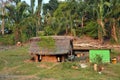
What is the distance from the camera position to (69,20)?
48719 mm

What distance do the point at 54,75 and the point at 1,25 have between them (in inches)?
1292

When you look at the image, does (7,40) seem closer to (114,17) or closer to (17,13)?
(17,13)

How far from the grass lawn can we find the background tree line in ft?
53.3

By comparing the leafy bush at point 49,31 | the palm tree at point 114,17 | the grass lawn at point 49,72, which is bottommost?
the grass lawn at point 49,72

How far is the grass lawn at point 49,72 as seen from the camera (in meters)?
23.0

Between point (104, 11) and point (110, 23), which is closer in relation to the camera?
point (104, 11)

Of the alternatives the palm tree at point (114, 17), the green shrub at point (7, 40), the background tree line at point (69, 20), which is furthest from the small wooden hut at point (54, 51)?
the green shrub at point (7, 40)

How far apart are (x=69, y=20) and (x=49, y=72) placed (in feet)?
79.5

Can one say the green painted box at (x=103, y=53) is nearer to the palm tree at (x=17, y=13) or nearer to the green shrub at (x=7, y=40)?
the palm tree at (x=17, y=13)

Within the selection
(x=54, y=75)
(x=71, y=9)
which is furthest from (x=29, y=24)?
Result: (x=54, y=75)

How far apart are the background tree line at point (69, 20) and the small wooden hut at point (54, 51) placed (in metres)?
12.6

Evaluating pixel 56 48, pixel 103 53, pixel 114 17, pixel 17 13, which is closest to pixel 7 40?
pixel 17 13

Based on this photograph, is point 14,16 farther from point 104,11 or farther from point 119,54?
point 119,54

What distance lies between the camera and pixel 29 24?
48906mm
